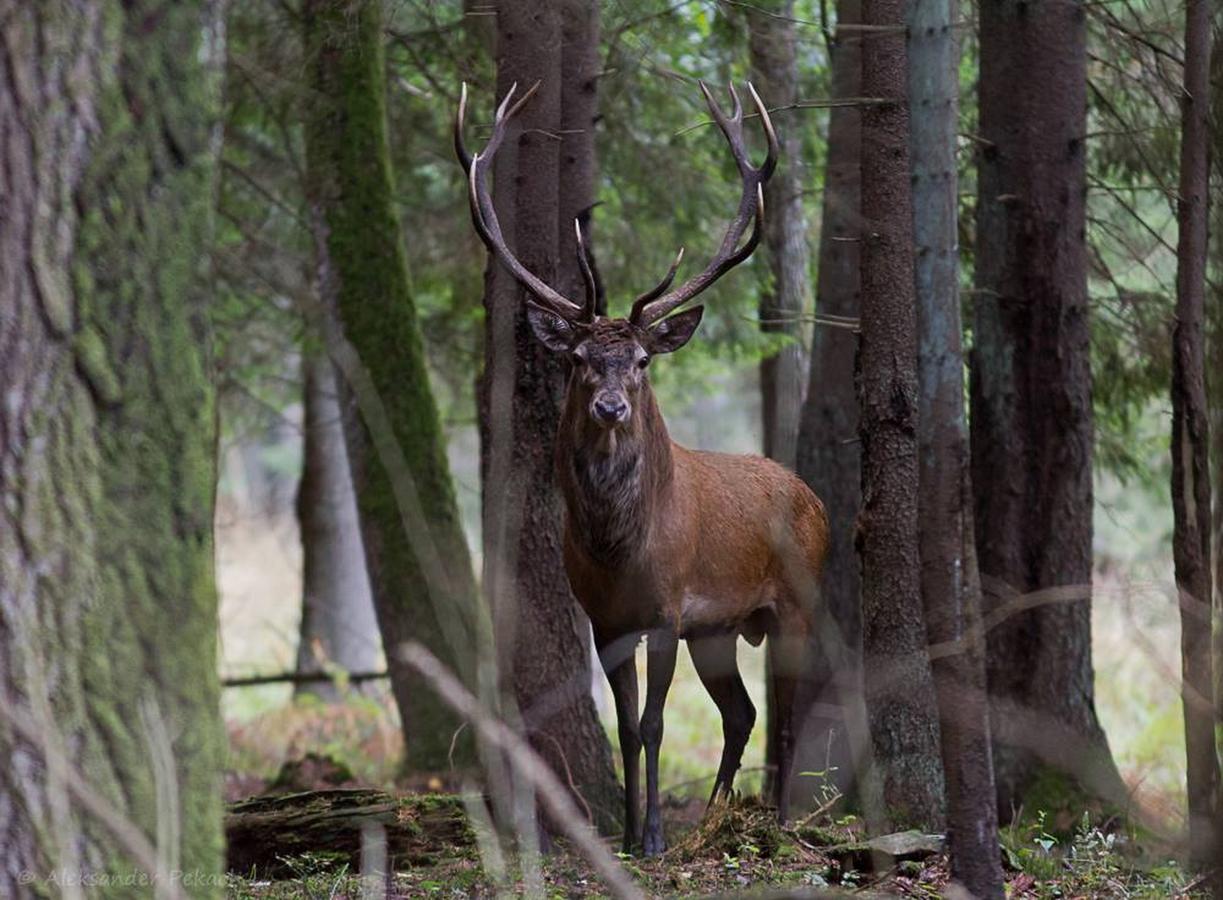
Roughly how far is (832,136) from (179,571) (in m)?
7.51

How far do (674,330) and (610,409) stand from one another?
3.25 ft

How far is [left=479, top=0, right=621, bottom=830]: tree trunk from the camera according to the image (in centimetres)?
747

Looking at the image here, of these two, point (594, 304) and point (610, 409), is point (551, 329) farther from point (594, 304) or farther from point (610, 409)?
point (610, 409)

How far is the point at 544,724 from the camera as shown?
305 inches

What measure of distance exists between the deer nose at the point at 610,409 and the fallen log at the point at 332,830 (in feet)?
6.11

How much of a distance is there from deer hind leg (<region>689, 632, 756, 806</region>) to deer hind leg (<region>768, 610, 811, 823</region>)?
0.57 feet

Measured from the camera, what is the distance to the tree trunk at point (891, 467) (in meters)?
6.40

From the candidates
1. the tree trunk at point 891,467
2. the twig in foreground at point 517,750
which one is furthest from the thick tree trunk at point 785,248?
the twig in foreground at point 517,750

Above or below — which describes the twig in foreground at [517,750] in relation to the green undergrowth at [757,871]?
above

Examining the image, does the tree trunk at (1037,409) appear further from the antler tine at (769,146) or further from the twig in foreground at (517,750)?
the twig in foreground at (517,750)

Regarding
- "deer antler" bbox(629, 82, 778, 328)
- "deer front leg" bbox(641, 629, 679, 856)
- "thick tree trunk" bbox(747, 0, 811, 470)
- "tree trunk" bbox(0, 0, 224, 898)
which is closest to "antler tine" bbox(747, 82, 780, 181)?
"deer antler" bbox(629, 82, 778, 328)

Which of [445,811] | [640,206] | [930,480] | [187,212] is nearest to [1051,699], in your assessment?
[445,811]

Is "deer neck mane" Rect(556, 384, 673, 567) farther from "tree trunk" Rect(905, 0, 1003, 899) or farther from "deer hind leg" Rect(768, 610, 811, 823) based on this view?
"tree trunk" Rect(905, 0, 1003, 899)

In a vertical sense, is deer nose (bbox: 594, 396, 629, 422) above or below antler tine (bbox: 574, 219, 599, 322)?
below
